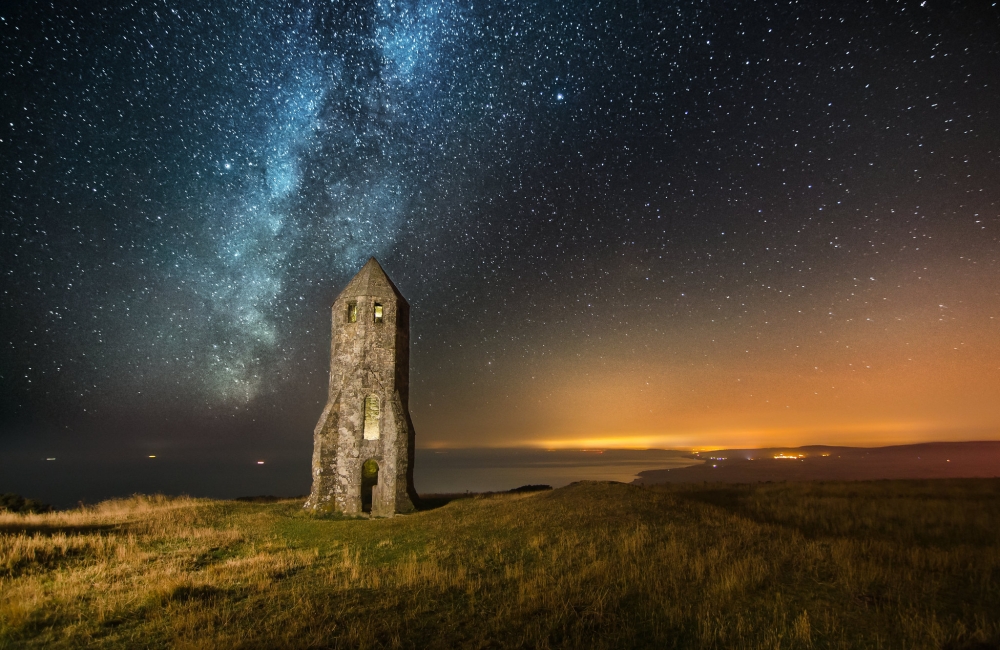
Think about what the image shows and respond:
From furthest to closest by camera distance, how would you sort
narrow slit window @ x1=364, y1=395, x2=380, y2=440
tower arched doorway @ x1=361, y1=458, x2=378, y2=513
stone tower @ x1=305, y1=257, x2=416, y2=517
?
narrow slit window @ x1=364, y1=395, x2=380, y2=440 < tower arched doorway @ x1=361, y1=458, x2=378, y2=513 < stone tower @ x1=305, y1=257, x2=416, y2=517

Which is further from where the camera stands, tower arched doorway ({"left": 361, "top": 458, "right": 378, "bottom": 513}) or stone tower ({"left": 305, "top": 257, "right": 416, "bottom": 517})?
tower arched doorway ({"left": 361, "top": 458, "right": 378, "bottom": 513})

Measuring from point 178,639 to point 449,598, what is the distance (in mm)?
4261

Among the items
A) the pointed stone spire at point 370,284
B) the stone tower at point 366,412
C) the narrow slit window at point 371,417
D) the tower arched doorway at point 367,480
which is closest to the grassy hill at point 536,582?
the stone tower at point 366,412

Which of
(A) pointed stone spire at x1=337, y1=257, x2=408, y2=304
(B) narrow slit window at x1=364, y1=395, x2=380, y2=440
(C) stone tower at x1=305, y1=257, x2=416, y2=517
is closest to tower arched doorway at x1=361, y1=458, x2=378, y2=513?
(C) stone tower at x1=305, y1=257, x2=416, y2=517

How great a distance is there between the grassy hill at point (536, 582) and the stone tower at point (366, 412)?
4.81 m

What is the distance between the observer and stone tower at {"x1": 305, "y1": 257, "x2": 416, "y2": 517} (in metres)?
22.9

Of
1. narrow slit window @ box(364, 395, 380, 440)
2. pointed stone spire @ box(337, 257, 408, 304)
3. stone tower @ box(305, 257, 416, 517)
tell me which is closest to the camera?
stone tower @ box(305, 257, 416, 517)

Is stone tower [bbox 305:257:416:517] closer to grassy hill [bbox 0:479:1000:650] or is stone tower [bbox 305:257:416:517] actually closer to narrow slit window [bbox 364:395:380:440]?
narrow slit window [bbox 364:395:380:440]

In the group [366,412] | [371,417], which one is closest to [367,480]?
[371,417]

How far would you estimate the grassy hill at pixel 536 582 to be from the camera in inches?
299

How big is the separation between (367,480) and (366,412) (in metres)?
3.37

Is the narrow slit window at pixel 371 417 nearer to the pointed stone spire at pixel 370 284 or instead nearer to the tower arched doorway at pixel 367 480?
the tower arched doorway at pixel 367 480

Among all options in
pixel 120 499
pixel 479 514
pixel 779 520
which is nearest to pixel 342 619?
pixel 479 514

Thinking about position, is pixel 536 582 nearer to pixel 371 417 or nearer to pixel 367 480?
pixel 371 417
